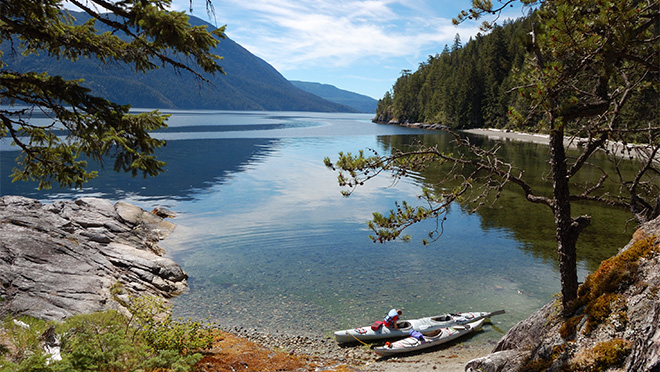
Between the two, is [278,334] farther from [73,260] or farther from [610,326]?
[610,326]

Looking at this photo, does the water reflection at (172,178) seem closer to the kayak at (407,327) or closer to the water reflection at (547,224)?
the kayak at (407,327)

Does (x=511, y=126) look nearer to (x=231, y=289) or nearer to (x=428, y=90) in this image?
(x=231, y=289)

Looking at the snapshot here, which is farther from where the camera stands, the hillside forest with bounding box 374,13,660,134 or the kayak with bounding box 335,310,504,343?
the hillside forest with bounding box 374,13,660,134

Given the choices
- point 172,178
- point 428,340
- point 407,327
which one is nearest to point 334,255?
point 407,327

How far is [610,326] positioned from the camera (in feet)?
17.9

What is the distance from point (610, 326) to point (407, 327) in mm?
8387

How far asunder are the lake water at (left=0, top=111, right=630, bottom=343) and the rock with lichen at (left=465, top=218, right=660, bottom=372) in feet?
24.5

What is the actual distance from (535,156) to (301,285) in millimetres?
52615

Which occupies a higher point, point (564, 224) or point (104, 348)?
point (564, 224)

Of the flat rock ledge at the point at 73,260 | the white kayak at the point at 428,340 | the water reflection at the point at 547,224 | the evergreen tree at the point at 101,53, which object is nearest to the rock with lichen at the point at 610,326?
the white kayak at the point at 428,340

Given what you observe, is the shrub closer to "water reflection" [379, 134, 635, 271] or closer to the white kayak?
the white kayak

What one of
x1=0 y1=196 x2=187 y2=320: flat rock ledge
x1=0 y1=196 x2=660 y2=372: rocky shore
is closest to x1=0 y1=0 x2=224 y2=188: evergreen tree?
x1=0 y1=196 x2=187 y2=320: flat rock ledge

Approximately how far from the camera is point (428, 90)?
148 metres

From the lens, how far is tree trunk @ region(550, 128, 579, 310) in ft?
22.2
